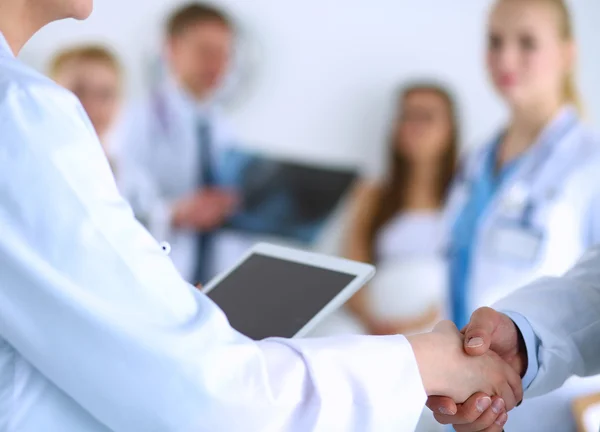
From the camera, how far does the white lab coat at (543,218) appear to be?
1.95 m

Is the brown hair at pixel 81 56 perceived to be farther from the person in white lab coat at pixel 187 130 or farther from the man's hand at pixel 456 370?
the man's hand at pixel 456 370

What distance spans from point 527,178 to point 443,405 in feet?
4.02

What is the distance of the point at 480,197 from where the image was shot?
7.34 feet

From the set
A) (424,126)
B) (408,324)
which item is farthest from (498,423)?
(424,126)

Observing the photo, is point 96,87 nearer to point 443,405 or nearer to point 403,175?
point 403,175

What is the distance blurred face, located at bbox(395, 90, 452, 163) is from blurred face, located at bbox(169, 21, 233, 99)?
75cm

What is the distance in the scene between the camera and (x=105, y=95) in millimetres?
2898

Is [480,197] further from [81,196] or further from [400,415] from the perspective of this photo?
[81,196]

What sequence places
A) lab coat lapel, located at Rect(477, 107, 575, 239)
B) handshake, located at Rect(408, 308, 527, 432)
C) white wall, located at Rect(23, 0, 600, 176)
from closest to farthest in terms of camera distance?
1. handshake, located at Rect(408, 308, 527, 432)
2. lab coat lapel, located at Rect(477, 107, 575, 239)
3. white wall, located at Rect(23, 0, 600, 176)

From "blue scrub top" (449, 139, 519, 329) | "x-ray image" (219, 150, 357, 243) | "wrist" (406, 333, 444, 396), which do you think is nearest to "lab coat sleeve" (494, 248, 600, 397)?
"wrist" (406, 333, 444, 396)

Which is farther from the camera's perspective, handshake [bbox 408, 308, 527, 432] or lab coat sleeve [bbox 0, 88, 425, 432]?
handshake [bbox 408, 308, 527, 432]

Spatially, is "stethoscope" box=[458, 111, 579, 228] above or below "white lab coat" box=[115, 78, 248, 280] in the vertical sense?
above

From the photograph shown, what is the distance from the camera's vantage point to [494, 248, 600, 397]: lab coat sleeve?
1096mm

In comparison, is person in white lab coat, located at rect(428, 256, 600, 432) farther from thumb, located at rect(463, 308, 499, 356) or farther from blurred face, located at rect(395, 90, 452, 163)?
blurred face, located at rect(395, 90, 452, 163)
